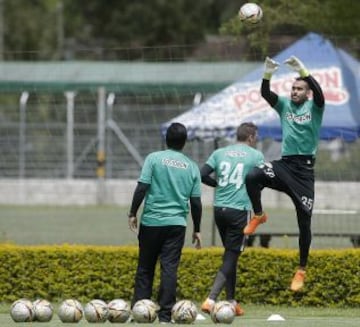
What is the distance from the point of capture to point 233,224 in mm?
15031

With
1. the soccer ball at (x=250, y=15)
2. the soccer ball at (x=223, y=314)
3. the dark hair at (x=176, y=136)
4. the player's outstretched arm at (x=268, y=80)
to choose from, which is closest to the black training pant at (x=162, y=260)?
the soccer ball at (x=223, y=314)

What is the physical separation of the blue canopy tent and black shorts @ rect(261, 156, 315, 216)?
6253mm

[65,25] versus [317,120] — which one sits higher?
[65,25]

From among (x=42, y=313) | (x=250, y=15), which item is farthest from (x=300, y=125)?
(x=42, y=313)

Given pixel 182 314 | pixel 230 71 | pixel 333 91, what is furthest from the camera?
pixel 230 71

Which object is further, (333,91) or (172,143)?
(333,91)

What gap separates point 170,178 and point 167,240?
0.66 meters

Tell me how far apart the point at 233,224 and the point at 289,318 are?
1.29 metres

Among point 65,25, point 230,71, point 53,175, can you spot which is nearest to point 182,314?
point 230,71

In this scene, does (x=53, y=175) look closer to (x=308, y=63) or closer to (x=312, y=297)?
(x=308, y=63)

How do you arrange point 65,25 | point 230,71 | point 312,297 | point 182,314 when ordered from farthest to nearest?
point 65,25, point 230,71, point 312,297, point 182,314

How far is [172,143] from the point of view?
13766mm

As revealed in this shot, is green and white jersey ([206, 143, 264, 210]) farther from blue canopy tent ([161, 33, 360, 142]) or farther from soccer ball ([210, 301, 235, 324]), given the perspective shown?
blue canopy tent ([161, 33, 360, 142])

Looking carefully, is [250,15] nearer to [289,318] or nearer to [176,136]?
[176,136]
